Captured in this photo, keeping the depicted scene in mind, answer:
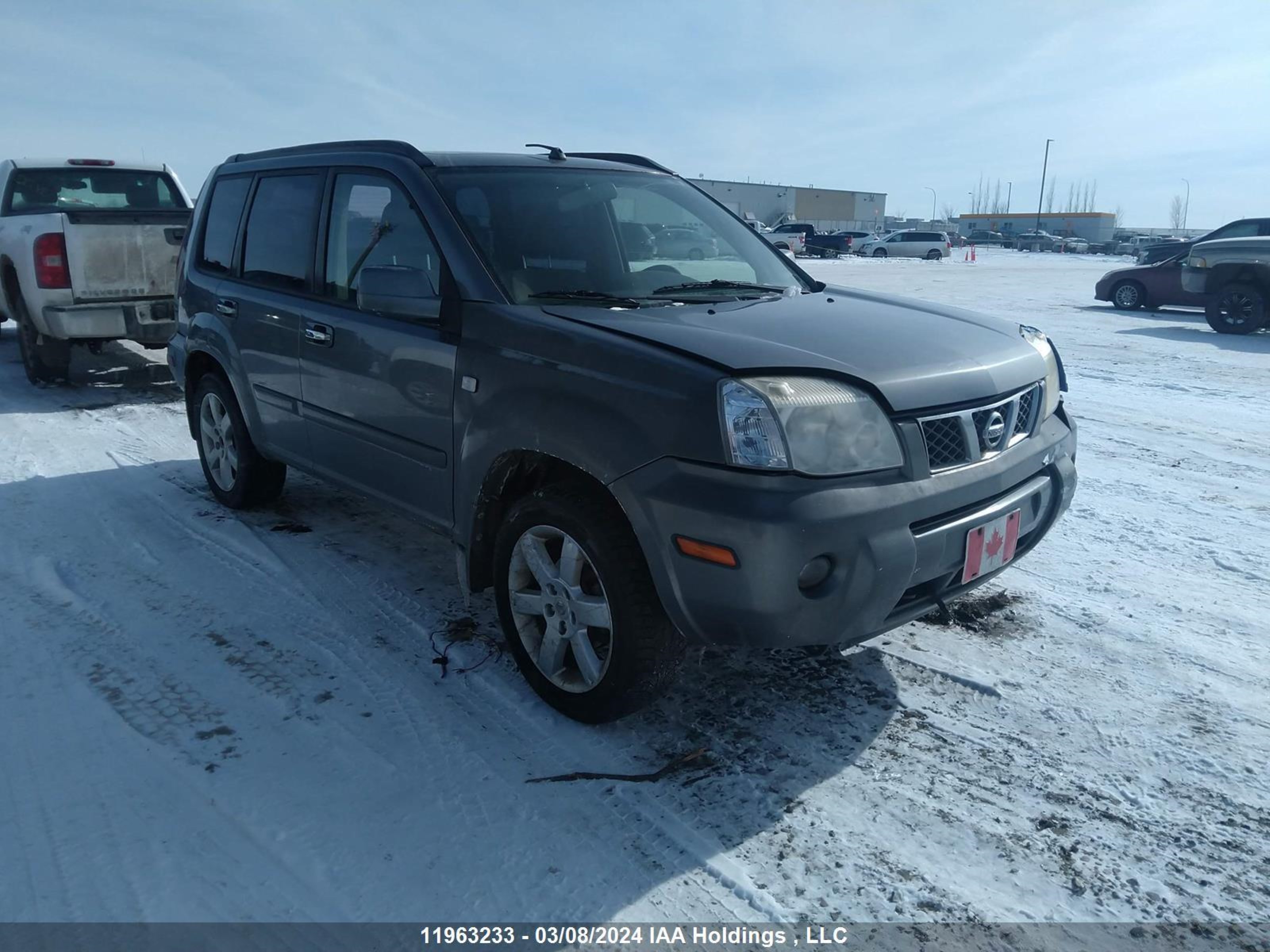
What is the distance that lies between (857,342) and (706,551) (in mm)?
941

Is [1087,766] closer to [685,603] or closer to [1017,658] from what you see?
[1017,658]

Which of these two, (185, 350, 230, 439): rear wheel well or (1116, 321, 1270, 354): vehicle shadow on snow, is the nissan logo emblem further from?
(1116, 321, 1270, 354): vehicle shadow on snow

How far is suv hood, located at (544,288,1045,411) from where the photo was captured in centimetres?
277

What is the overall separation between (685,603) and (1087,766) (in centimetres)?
136

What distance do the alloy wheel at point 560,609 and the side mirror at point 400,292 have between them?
3.06 ft

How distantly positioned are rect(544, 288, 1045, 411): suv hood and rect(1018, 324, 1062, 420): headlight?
0.05 m

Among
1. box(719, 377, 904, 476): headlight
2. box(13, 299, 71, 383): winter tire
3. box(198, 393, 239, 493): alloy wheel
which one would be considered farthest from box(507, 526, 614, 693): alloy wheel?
box(13, 299, 71, 383): winter tire

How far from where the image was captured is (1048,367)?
3.54 metres

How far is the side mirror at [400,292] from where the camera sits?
335 centimetres

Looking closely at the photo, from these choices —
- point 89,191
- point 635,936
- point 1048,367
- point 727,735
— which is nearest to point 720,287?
point 1048,367

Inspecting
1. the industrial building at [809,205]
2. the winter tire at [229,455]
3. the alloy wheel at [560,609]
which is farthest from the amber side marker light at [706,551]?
the industrial building at [809,205]

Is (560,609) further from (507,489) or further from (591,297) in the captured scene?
(591,297)

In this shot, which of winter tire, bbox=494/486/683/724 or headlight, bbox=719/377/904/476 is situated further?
winter tire, bbox=494/486/683/724

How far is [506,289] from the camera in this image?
131 inches
